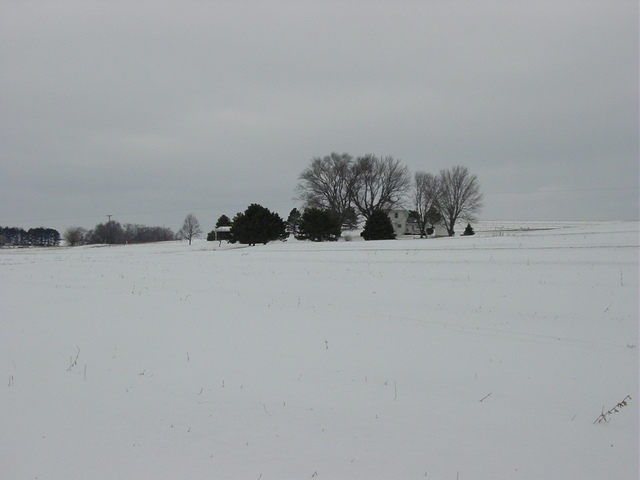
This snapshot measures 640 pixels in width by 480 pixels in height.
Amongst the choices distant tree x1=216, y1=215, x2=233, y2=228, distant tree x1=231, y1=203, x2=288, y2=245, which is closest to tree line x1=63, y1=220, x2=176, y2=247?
distant tree x1=216, y1=215, x2=233, y2=228

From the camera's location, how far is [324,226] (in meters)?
56.9

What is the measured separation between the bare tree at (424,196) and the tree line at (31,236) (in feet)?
443

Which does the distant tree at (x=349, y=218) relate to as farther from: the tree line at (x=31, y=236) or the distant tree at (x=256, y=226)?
the tree line at (x=31, y=236)

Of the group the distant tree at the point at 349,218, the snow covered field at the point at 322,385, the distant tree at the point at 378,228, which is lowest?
the snow covered field at the point at 322,385

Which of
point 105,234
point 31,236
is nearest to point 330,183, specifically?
point 105,234

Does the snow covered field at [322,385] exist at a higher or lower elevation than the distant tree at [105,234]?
lower

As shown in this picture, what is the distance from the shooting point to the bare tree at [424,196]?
71.7 metres

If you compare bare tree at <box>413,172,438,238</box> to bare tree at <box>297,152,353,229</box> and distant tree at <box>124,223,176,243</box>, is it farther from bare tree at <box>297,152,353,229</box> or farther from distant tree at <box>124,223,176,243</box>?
distant tree at <box>124,223,176,243</box>

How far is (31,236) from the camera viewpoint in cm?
15025

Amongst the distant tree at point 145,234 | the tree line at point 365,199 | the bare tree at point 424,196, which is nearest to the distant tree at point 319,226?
the tree line at point 365,199

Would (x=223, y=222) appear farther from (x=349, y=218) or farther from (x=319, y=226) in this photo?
(x=319, y=226)

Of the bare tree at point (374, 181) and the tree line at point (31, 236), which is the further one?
the tree line at point (31, 236)

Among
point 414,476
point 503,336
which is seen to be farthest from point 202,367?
point 503,336

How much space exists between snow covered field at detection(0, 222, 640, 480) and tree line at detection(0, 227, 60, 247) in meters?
162
